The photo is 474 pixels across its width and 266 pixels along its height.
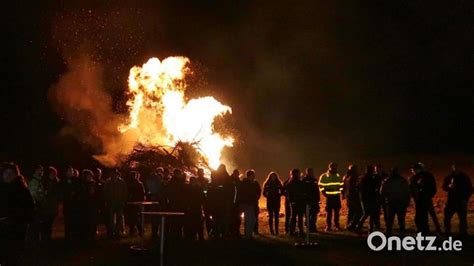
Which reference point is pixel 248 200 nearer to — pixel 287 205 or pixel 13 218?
pixel 287 205

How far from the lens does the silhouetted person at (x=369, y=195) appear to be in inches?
600

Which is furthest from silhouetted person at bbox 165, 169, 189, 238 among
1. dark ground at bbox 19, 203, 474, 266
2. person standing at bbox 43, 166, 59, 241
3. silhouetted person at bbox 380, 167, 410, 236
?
silhouetted person at bbox 380, 167, 410, 236

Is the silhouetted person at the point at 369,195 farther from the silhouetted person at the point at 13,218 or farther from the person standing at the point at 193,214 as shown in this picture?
the silhouetted person at the point at 13,218

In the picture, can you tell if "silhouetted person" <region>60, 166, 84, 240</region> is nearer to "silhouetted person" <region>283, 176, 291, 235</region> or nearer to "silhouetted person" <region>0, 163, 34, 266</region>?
"silhouetted person" <region>283, 176, 291, 235</region>

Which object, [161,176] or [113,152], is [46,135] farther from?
[161,176]

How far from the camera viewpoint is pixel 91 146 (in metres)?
35.6

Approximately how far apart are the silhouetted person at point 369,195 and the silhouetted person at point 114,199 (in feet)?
19.5

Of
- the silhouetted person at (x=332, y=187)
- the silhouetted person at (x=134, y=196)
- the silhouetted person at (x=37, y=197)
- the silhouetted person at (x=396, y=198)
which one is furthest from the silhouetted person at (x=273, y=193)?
the silhouetted person at (x=37, y=197)

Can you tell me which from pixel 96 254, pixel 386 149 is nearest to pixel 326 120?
pixel 386 149

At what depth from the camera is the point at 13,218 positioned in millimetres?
9328

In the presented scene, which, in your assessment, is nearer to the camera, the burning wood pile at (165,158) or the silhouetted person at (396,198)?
the silhouetted person at (396,198)

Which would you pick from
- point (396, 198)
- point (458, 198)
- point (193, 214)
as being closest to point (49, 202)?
point (193, 214)

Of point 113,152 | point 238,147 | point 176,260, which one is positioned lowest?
point 176,260

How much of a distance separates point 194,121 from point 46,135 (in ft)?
93.8
